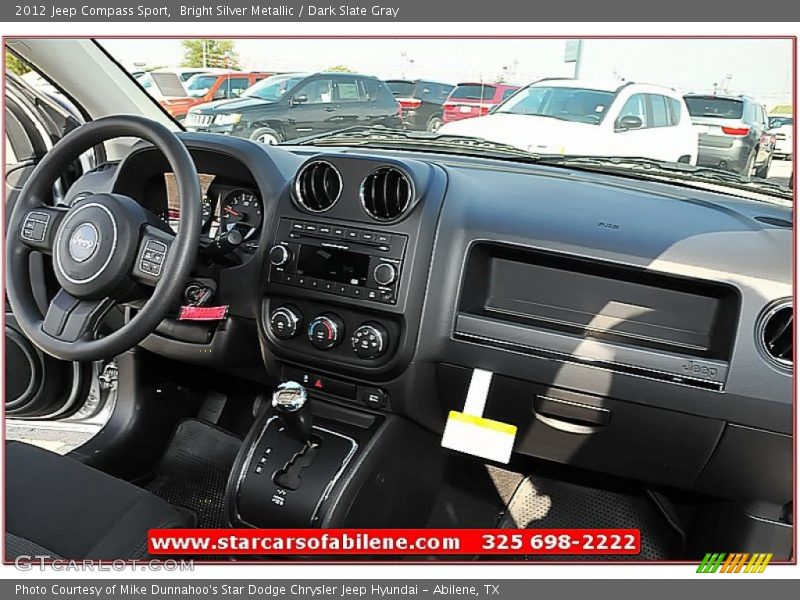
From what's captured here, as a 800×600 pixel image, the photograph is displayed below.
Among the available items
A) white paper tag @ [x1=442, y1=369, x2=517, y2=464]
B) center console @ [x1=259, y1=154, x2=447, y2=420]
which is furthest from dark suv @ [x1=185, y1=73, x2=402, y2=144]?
white paper tag @ [x1=442, y1=369, x2=517, y2=464]

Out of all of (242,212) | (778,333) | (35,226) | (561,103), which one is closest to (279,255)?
(242,212)

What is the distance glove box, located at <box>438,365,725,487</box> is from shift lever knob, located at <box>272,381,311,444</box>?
1.18 ft

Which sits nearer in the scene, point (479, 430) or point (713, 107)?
point (479, 430)

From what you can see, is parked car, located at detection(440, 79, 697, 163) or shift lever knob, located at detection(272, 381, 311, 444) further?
parked car, located at detection(440, 79, 697, 163)

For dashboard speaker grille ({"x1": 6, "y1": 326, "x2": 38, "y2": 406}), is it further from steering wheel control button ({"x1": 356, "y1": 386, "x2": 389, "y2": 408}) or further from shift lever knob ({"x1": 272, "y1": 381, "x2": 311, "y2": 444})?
steering wheel control button ({"x1": 356, "y1": 386, "x2": 389, "y2": 408})

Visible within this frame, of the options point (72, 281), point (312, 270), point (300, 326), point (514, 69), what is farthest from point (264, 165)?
point (514, 69)

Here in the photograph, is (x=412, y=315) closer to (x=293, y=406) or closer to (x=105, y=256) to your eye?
(x=293, y=406)

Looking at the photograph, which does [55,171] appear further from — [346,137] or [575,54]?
[575,54]

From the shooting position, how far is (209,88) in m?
2.51

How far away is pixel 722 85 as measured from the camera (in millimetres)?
1820

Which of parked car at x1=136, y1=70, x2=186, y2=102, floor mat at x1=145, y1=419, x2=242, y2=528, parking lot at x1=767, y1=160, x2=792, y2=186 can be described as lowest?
floor mat at x1=145, y1=419, x2=242, y2=528

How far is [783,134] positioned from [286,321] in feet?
4.12

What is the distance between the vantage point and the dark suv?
7.66 ft

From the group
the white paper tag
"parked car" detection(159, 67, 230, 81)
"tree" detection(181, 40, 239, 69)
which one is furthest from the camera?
"parked car" detection(159, 67, 230, 81)
